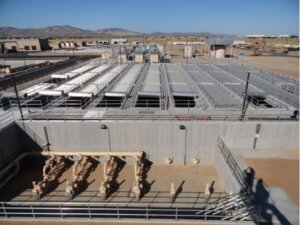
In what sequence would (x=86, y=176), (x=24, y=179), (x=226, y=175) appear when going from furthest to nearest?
(x=86, y=176), (x=24, y=179), (x=226, y=175)

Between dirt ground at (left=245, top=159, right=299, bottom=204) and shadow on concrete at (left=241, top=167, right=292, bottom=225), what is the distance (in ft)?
1.75

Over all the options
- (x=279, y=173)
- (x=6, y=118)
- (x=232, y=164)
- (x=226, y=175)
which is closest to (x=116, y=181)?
(x=226, y=175)

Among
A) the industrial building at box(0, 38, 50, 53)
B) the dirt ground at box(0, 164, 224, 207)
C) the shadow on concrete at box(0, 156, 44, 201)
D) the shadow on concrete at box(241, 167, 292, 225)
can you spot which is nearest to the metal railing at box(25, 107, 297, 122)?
the shadow on concrete at box(0, 156, 44, 201)

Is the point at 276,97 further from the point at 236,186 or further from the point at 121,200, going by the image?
the point at 121,200

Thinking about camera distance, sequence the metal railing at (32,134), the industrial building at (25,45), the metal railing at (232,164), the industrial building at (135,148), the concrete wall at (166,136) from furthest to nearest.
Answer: the industrial building at (25,45) → the metal railing at (32,134) → the concrete wall at (166,136) → the industrial building at (135,148) → the metal railing at (232,164)

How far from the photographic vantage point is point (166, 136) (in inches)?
668

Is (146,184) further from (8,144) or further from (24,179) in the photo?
(8,144)

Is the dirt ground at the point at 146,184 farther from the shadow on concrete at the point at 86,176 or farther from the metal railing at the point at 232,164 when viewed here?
the metal railing at the point at 232,164

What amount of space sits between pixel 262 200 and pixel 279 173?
128 inches

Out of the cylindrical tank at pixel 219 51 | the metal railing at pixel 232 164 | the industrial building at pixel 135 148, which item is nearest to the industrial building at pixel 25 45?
the cylindrical tank at pixel 219 51

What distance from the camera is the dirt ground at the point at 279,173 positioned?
39.6 ft

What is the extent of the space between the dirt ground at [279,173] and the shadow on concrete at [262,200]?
0.53 metres

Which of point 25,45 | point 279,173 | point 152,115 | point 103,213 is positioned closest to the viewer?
point 103,213

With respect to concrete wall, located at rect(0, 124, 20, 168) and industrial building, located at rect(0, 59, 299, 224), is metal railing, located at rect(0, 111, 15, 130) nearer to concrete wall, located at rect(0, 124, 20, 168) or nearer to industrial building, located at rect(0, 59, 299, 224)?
industrial building, located at rect(0, 59, 299, 224)
